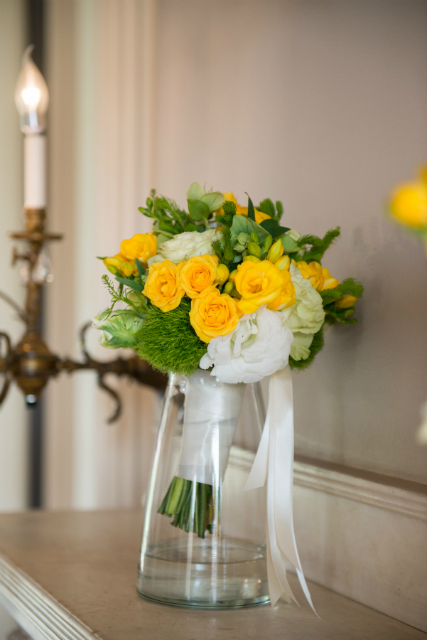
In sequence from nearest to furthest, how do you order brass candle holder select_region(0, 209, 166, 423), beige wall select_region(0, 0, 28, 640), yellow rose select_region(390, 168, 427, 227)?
yellow rose select_region(390, 168, 427, 227) < brass candle holder select_region(0, 209, 166, 423) < beige wall select_region(0, 0, 28, 640)

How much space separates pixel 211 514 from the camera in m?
0.65

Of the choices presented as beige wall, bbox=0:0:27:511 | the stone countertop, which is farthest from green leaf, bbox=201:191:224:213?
beige wall, bbox=0:0:27:511

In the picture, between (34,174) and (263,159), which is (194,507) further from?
(34,174)

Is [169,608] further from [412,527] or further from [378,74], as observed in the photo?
[378,74]

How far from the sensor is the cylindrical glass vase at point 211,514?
25.6 inches

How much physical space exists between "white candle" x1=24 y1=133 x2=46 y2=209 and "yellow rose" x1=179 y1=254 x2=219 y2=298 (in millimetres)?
654

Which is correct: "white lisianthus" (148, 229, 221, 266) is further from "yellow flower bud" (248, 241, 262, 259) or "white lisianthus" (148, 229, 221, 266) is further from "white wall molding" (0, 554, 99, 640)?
"white wall molding" (0, 554, 99, 640)

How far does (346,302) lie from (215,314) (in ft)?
0.58

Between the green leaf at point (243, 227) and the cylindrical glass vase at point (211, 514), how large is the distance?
0.15m

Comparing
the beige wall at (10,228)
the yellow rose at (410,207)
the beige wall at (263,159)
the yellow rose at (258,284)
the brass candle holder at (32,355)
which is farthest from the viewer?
the beige wall at (10,228)

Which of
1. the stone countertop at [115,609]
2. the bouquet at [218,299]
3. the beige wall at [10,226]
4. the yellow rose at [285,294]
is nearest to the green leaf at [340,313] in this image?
the bouquet at [218,299]

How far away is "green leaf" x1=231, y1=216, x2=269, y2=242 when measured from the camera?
61cm

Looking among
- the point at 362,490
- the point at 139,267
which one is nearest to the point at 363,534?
the point at 362,490

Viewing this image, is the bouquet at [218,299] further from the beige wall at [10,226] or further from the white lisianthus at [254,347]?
the beige wall at [10,226]
